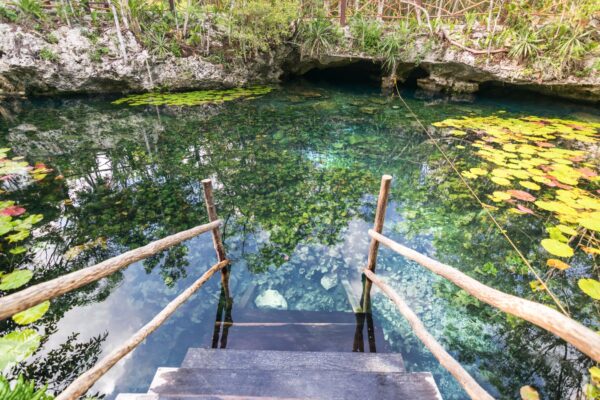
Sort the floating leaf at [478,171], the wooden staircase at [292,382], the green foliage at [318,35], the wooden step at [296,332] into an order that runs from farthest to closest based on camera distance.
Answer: the green foliage at [318,35]
the floating leaf at [478,171]
the wooden step at [296,332]
the wooden staircase at [292,382]

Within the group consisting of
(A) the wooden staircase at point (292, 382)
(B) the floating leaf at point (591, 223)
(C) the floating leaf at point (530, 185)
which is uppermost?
(A) the wooden staircase at point (292, 382)

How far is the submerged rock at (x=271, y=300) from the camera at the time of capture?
11.4ft

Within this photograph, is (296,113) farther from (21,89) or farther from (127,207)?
(21,89)

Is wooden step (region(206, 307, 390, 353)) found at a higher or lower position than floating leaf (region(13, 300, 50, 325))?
lower

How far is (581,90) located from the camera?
1010 centimetres

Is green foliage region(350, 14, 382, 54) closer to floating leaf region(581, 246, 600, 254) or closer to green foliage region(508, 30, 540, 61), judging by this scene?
green foliage region(508, 30, 540, 61)

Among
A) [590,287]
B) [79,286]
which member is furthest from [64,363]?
[590,287]

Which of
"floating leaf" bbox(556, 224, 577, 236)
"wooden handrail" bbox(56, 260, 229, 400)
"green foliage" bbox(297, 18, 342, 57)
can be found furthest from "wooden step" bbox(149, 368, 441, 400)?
"green foliage" bbox(297, 18, 342, 57)

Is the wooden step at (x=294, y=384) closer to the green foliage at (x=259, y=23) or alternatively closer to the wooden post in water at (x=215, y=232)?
the wooden post in water at (x=215, y=232)

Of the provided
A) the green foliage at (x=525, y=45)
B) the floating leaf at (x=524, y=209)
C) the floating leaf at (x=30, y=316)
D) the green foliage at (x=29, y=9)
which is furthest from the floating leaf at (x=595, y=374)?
the green foliage at (x=29, y=9)

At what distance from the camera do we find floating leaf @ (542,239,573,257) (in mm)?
3610

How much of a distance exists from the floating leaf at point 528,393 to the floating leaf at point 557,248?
1793 millimetres

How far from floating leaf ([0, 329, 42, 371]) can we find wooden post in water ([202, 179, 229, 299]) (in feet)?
5.96

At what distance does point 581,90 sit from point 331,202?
1097 cm
